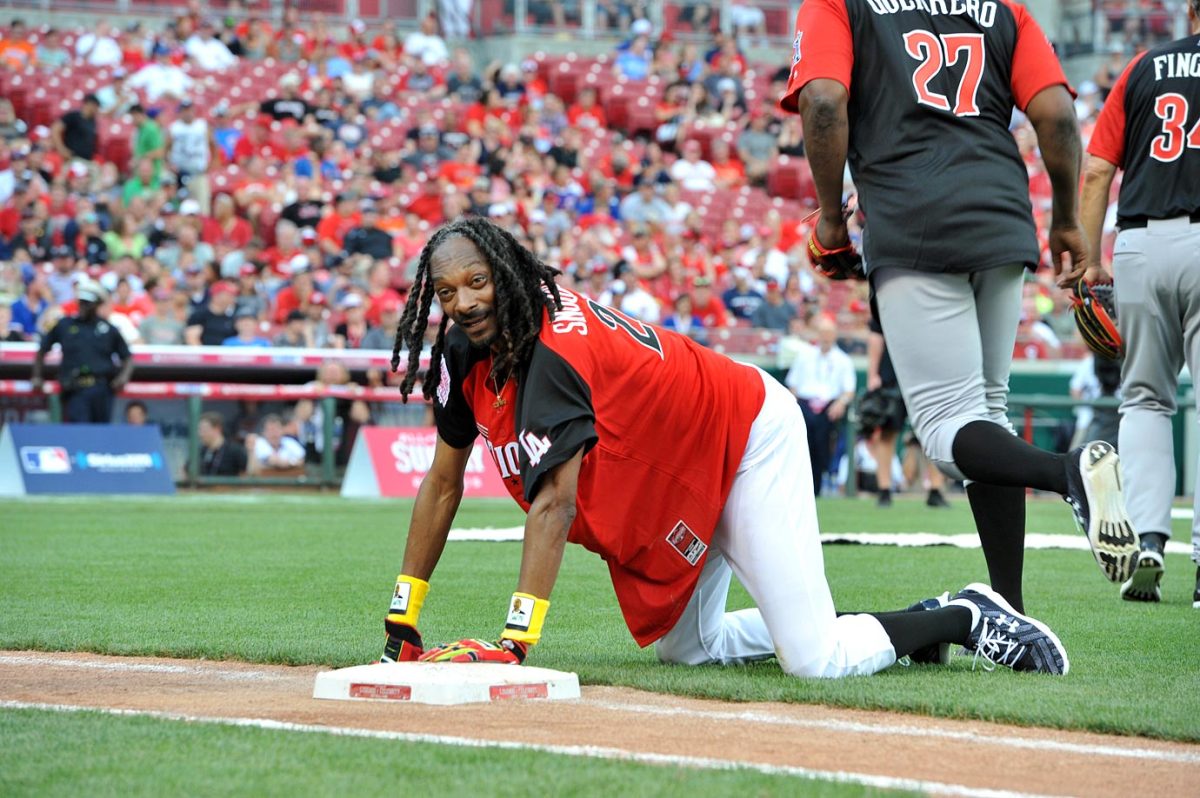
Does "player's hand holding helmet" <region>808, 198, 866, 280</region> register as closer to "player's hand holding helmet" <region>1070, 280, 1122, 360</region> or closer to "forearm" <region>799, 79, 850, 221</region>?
"forearm" <region>799, 79, 850, 221</region>

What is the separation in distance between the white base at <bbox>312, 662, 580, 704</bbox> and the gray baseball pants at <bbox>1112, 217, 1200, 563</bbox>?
10.2 ft

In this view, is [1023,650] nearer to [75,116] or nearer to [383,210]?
[383,210]

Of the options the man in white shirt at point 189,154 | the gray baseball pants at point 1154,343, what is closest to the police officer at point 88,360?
the man in white shirt at point 189,154

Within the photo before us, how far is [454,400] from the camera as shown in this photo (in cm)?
494

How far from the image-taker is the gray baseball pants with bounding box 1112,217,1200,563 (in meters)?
7.00

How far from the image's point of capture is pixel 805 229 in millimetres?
25484

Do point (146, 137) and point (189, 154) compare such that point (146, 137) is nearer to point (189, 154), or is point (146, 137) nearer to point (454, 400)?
point (189, 154)

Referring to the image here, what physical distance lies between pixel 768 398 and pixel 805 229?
Answer: 20.6m

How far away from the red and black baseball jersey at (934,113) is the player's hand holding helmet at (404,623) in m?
1.80

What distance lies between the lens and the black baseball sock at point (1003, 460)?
5.11 metres

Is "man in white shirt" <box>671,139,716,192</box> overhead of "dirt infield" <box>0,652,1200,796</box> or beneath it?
beneath

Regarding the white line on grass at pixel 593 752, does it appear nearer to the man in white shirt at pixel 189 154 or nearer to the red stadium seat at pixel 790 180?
the man in white shirt at pixel 189 154

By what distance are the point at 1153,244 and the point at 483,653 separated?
3.73 meters

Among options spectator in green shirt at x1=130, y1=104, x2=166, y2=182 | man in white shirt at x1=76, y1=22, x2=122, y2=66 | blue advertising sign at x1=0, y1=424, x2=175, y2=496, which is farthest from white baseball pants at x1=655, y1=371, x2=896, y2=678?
man in white shirt at x1=76, y1=22, x2=122, y2=66
